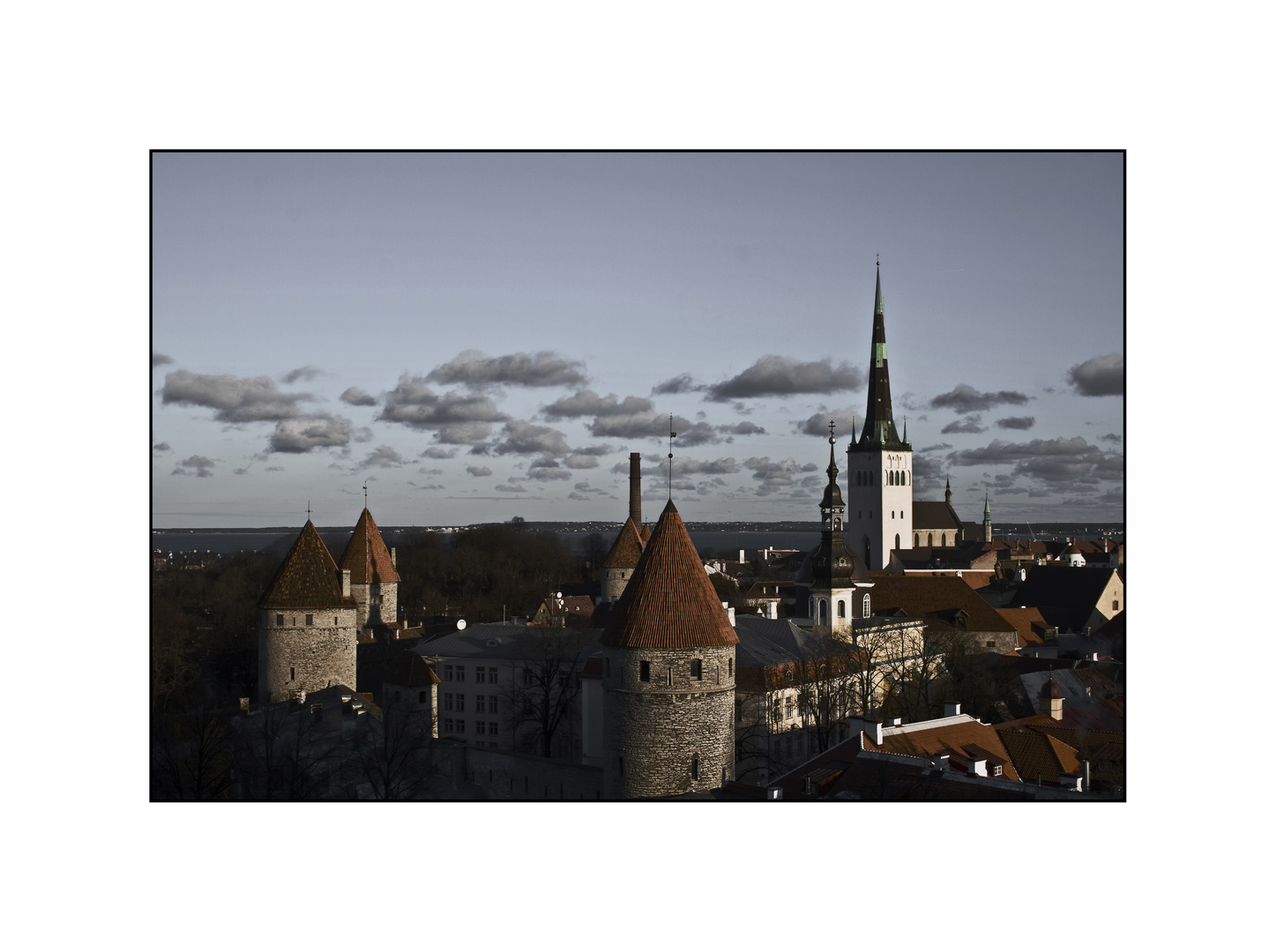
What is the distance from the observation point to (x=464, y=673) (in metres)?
30.6

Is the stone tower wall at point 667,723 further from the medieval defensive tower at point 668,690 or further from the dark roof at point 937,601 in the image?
the dark roof at point 937,601

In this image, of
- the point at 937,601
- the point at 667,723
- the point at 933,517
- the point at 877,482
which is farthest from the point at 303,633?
the point at 933,517

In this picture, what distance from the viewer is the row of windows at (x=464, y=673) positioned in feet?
99.0

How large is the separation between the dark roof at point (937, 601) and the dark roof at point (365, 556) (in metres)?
16.9

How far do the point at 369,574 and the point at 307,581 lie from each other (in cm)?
1280

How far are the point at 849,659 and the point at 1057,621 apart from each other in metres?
22.6

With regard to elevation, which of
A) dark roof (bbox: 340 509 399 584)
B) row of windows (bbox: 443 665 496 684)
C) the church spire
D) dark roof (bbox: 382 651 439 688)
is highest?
the church spire

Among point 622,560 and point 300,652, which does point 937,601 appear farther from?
point 300,652

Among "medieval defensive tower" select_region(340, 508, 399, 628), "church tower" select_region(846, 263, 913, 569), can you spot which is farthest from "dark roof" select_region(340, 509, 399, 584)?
"church tower" select_region(846, 263, 913, 569)

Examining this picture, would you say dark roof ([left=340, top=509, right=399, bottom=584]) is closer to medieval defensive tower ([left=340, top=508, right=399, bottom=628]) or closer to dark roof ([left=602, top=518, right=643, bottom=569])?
medieval defensive tower ([left=340, top=508, right=399, bottom=628])

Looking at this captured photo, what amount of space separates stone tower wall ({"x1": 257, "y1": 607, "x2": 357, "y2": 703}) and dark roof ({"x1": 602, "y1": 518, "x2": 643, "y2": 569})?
470 inches

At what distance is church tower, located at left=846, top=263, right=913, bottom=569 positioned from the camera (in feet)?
228

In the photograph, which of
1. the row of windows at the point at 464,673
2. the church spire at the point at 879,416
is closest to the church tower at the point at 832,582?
the row of windows at the point at 464,673

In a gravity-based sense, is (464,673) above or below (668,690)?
below
